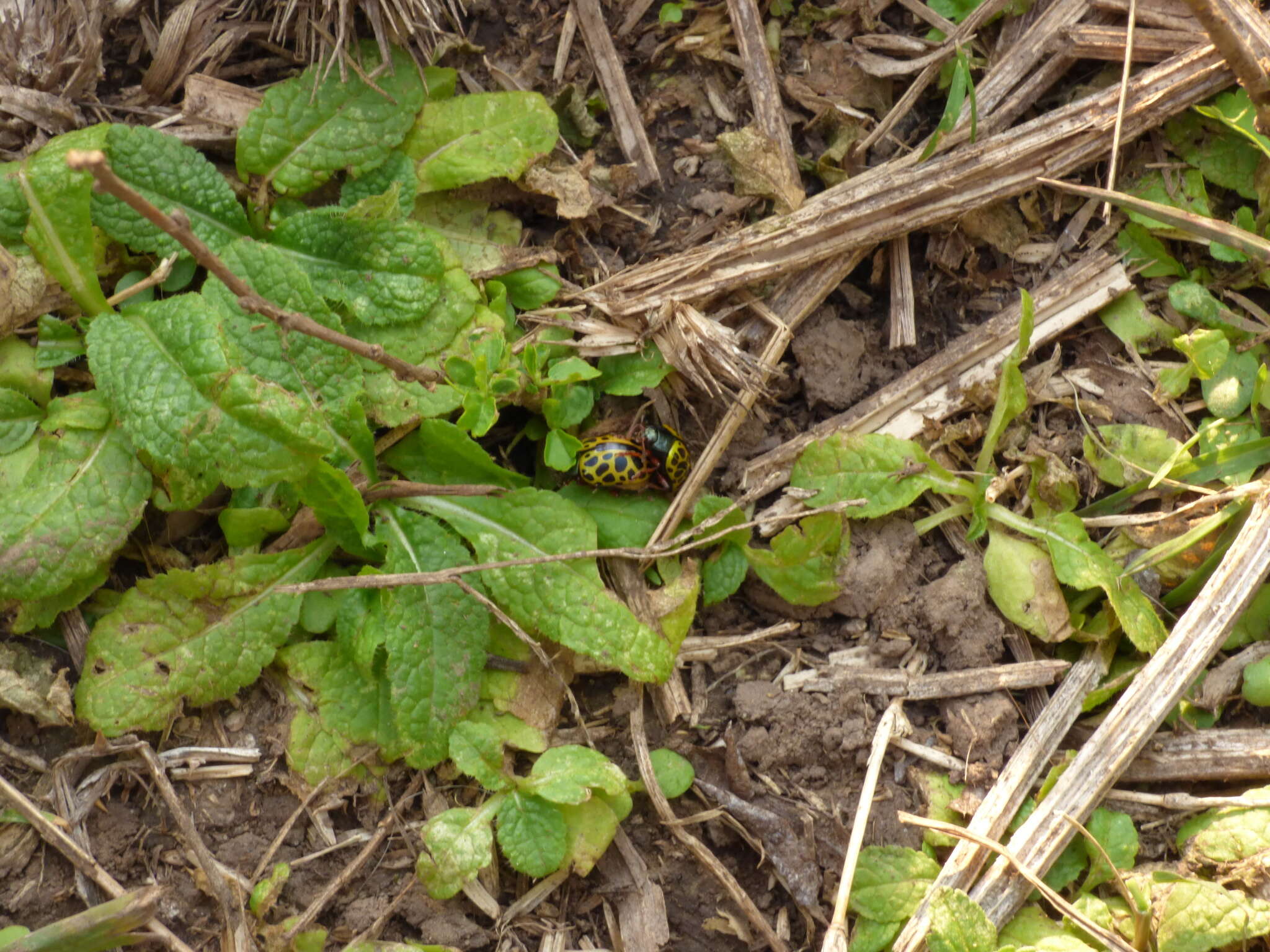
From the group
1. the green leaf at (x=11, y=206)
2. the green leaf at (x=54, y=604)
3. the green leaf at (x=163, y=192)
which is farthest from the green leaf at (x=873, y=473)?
the green leaf at (x=11, y=206)

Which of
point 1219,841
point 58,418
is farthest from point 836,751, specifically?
point 58,418

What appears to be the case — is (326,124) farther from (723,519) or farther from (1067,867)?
(1067,867)

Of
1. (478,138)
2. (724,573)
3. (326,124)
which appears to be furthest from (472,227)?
(724,573)

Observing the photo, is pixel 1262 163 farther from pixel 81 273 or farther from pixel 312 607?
pixel 81 273

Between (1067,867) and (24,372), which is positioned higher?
(24,372)

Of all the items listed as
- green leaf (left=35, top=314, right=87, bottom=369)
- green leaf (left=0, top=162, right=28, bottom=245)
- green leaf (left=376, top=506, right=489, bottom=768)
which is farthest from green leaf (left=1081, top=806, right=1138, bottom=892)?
green leaf (left=0, top=162, right=28, bottom=245)

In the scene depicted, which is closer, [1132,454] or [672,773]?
[672,773]
